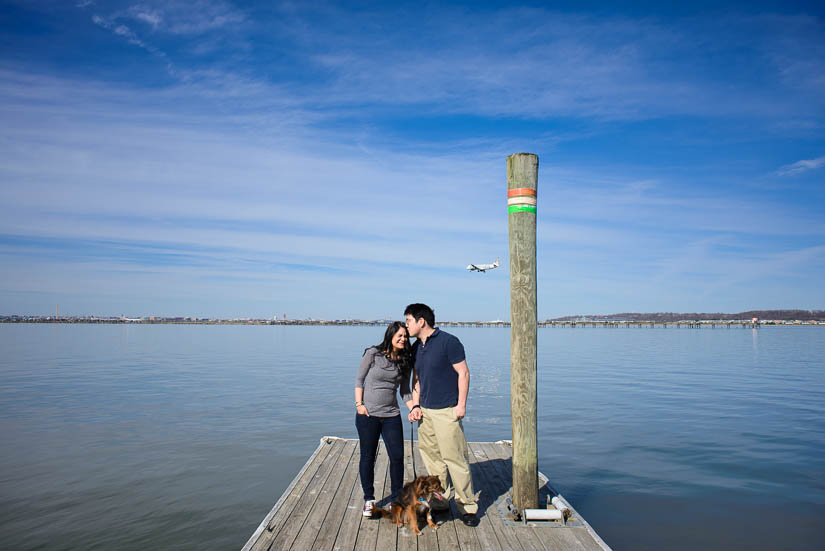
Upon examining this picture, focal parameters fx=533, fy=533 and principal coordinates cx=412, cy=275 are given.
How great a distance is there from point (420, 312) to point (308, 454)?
6.61 meters

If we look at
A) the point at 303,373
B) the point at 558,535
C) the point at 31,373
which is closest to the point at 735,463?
the point at 558,535

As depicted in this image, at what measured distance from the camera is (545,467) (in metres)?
9.69

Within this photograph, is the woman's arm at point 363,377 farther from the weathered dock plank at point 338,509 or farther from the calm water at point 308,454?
the calm water at point 308,454

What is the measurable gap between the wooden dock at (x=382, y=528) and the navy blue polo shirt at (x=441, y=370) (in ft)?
3.77

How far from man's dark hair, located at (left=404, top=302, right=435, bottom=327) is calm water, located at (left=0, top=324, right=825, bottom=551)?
381 centimetres

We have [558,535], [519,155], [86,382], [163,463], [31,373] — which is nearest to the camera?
[558,535]

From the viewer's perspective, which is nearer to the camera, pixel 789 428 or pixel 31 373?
pixel 789 428

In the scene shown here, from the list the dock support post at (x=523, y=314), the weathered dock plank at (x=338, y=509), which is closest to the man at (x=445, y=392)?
the dock support post at (x=523, y=314)

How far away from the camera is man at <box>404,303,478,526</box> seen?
16.1ft

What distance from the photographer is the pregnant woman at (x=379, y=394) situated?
5027 millimetres

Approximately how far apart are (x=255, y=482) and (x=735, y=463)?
8603 mm

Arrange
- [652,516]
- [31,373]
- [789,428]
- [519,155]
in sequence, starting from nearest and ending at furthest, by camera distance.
Answer: [519,155], [652,516], [789,428], [31,373]

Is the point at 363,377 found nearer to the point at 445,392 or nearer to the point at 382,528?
the point at 445,392

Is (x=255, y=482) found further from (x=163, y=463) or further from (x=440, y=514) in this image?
(x=440, y=514)
